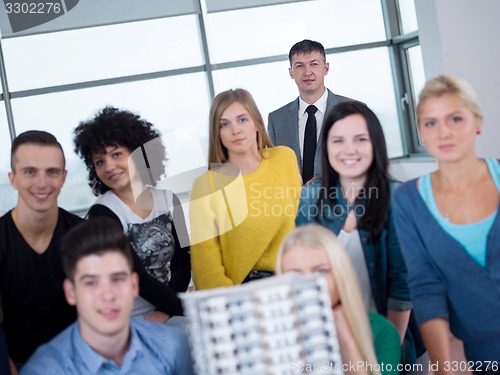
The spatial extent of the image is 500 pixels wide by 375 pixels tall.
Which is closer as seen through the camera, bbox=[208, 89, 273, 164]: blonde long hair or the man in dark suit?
bbox=[208, 89, 273, 164]: blonde long hair

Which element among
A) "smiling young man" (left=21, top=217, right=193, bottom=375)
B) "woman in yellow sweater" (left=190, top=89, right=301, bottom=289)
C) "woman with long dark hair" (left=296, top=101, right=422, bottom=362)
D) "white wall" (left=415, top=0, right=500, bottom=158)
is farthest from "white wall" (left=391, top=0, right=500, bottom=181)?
"smiling young man" (left=21, top=217, right=193, bottom=375)

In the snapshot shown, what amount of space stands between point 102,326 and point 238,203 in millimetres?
1014

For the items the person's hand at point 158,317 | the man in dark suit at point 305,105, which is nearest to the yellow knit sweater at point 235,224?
the person's hand at point 158,317

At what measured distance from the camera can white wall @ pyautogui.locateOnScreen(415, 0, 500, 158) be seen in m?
4.85

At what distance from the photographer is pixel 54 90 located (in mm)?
6281

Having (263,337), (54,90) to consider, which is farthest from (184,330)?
(54,90)

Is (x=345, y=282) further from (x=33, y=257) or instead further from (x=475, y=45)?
(x=475, y=45)

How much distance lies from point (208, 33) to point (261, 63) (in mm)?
570

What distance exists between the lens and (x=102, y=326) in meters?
1.94

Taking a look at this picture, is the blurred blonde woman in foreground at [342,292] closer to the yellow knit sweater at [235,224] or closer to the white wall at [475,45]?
the yellow knit sweater at [235,224]

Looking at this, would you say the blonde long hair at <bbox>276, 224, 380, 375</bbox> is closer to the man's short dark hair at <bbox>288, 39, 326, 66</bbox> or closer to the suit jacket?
the suit jacket

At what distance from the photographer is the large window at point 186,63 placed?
6.30m

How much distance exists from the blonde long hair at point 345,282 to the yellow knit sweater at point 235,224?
2.25ft

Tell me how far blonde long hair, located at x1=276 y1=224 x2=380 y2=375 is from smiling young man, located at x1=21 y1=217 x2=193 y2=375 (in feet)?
1.47
